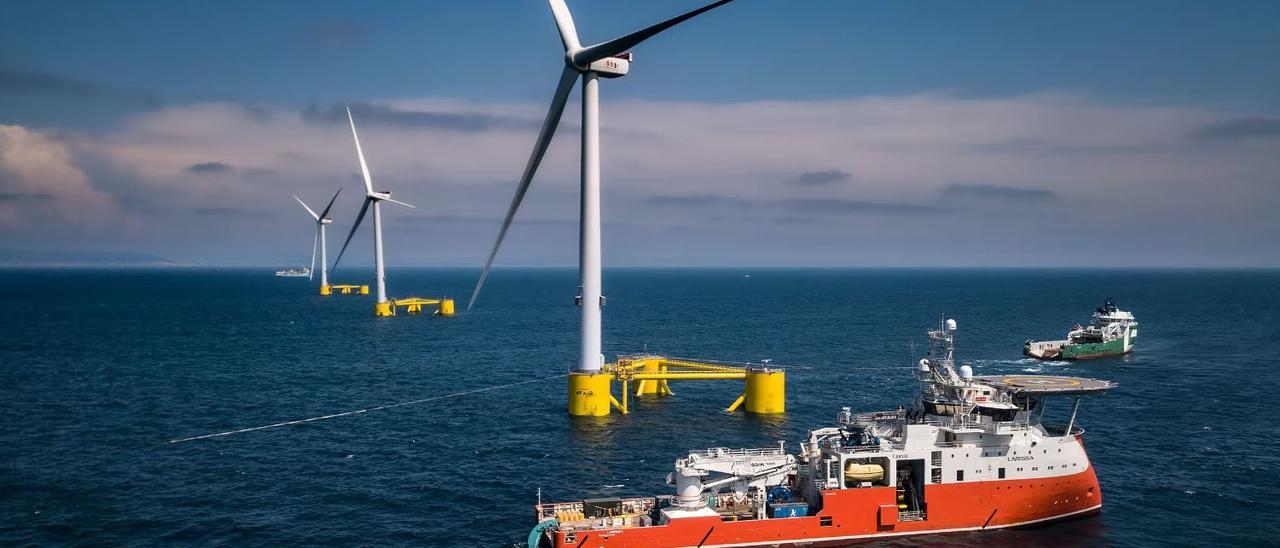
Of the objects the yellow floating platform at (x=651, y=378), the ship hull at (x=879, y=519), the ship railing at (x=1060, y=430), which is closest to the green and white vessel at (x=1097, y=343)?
the yellow floating platform at (x=651, y=378)

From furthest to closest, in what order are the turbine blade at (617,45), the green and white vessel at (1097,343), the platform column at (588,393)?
A: the green and white vessel at (1097,343) → the platform column at (588,393) → the turbine blade at (617,45)

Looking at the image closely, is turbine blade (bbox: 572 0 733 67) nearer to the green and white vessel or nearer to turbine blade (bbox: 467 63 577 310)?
turbine blade (bbox: 467 63 577 310)

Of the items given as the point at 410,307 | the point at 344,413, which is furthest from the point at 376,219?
the point at 344,413

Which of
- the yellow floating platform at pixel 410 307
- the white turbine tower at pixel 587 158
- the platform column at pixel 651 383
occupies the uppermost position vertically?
the white turbine tower at pixel 587 158

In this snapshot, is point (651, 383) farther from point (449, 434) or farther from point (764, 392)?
point (449, 434)

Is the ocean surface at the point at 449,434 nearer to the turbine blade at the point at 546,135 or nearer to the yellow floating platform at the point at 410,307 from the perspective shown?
the turbine blade at the point at 546,135

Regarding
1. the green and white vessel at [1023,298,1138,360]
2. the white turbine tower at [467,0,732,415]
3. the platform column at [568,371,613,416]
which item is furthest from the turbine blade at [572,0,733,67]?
the green and white vessel at [1023,298,1138,360]

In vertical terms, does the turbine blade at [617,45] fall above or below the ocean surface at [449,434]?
above
